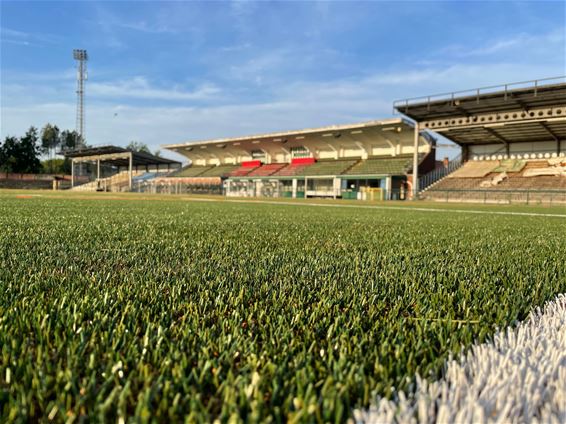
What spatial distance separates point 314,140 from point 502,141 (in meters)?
15.7

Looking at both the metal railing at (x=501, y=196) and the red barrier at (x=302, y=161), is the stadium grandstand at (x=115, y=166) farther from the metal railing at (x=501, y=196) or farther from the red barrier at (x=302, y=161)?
the metal railing at (x=501, y=196)

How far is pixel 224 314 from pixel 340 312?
356mm

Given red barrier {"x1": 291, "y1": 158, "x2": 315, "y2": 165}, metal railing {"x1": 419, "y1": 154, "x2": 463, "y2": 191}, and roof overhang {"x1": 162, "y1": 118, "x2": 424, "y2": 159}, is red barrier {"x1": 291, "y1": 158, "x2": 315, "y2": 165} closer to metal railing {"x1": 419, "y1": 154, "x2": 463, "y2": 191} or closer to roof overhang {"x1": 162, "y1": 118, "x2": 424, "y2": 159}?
roof overhang {"x1": 162, "y1": 118, "x2": 424, "y2": 159}

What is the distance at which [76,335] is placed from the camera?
1027 millimetres

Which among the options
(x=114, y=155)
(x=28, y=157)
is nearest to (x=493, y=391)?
(x=114, y=155)

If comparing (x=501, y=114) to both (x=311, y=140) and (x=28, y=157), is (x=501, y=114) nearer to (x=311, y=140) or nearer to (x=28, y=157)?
(x=311, y=140)

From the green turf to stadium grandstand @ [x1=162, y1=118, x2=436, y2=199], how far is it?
28.7 metres

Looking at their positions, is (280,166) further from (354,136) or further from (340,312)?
→ (340,312)

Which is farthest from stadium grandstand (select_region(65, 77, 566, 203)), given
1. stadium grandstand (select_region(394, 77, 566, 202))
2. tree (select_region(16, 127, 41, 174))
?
tree (select_region(16, 127, 41, 174))

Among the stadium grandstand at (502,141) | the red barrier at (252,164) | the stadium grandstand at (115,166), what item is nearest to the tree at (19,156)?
the stadium grandstand at (115,166)

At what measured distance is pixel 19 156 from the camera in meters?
63.4

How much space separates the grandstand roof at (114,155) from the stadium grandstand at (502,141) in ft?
102

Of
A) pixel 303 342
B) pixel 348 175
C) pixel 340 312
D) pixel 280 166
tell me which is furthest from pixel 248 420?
pixel 280 166

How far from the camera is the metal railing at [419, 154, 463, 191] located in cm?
3094
